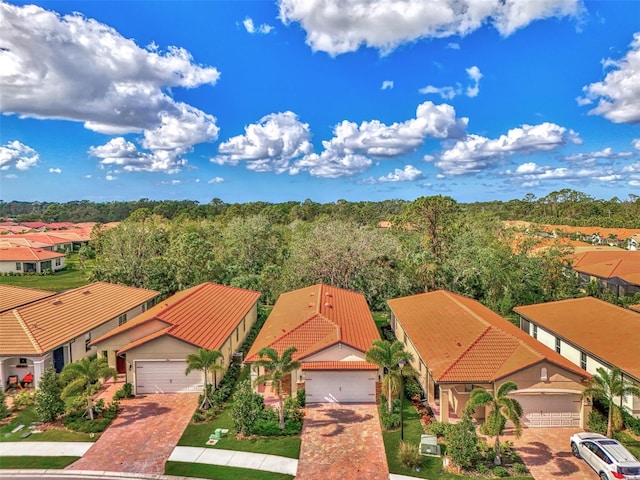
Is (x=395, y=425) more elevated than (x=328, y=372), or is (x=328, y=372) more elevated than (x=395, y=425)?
(x=328, y=372)

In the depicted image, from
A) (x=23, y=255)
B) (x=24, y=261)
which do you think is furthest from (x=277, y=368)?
(x=23, y=255)

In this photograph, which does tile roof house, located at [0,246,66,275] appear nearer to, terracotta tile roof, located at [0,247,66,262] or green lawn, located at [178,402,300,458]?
terracotta tile roof, located at [0,247,66,262]

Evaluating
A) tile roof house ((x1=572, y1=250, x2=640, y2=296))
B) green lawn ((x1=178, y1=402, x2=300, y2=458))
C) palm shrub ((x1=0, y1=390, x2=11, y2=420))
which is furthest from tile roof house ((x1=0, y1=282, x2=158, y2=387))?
tile roof house ((x1=572, y1=250, x2=640, y2=296))

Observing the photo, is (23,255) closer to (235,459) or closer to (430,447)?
(235,459)

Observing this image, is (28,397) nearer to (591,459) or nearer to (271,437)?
(271,437)

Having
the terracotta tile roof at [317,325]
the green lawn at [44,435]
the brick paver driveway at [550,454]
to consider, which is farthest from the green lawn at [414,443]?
the green lawn at [44,435]

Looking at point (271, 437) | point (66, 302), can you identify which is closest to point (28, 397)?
point (66, 302)

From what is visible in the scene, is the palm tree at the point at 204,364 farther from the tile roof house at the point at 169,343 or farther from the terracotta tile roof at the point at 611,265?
the terracotta tile roof at the point at 611,265
